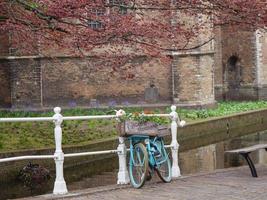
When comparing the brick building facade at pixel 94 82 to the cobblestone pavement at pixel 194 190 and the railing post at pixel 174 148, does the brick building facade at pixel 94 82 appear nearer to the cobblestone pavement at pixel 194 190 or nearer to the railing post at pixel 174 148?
the railing post at pixel 174 148

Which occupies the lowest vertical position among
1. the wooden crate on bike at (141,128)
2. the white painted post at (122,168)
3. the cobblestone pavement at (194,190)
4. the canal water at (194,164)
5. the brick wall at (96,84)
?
the canal water at (194,164)

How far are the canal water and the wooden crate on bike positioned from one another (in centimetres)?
318

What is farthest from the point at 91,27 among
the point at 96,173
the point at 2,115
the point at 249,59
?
the point at 249,59

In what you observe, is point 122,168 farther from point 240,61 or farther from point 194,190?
point 240,61

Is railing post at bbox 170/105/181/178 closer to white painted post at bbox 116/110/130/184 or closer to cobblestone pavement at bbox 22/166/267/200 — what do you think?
cobblestone pavement at bbox 22/166/267/200

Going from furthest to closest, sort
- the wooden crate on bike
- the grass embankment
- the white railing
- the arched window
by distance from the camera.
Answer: the arched window → the grass embankment → the wooden crate on bike → the white railing

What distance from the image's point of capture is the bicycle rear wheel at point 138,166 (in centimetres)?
877

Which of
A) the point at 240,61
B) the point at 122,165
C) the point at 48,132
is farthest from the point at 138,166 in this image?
the point at 240,61

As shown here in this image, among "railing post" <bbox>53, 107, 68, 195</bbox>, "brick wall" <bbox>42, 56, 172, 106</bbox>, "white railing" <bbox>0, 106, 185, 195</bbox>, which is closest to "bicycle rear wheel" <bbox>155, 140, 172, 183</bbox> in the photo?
"white railing" <bbox>0, 106, 185, 195</bbox>

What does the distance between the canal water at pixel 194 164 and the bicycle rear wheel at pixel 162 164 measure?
3105 millimetres

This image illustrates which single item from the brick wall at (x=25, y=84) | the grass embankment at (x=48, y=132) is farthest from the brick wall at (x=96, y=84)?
the grass embankment at (x=48, y=132)

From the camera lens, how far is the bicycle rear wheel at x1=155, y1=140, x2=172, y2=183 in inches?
360

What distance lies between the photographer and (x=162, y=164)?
30.6 feet

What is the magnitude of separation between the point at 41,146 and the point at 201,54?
11429mm
